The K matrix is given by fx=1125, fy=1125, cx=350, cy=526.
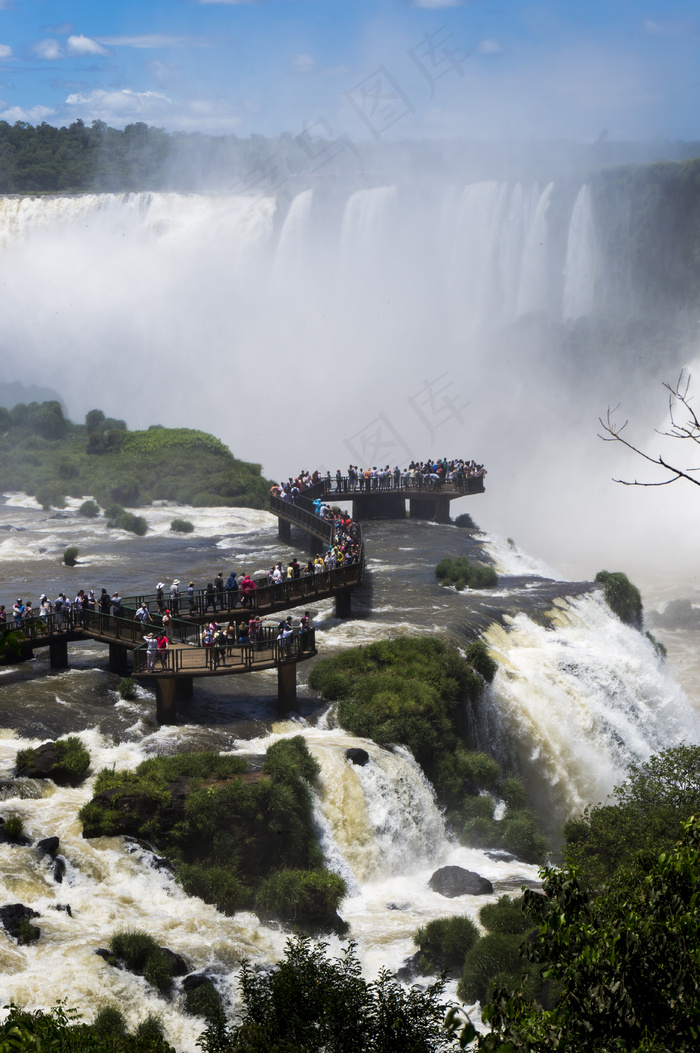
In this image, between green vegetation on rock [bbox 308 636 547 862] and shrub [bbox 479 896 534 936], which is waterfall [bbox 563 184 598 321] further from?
shrub [bbox 479 896 534 936]

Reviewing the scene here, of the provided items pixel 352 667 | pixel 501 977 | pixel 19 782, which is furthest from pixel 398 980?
pixel 352 667

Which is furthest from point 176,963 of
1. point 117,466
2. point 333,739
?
point 117,466

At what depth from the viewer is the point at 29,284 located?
86188 mm

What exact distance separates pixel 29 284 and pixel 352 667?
2633 inches

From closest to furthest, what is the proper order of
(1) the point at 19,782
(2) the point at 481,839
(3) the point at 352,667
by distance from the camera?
(1) the point at 19,782
(2) the point at 481,839
(3) the point at 352,667

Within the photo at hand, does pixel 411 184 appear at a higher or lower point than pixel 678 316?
higher

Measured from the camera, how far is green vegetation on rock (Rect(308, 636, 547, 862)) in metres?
24.5

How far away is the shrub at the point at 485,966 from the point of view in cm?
1877

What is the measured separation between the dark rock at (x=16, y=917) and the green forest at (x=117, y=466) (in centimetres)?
3725

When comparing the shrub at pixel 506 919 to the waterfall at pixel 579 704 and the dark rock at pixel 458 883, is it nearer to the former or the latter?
the dark rock at pixel 458 883

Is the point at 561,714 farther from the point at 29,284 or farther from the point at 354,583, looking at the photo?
the point at 29,284

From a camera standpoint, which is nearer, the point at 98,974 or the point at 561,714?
the point at 98,974

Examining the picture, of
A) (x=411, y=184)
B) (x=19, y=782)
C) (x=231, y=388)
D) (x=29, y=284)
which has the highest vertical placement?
(x=411, y=184)

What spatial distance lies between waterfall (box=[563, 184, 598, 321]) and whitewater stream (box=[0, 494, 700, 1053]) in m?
39.6
